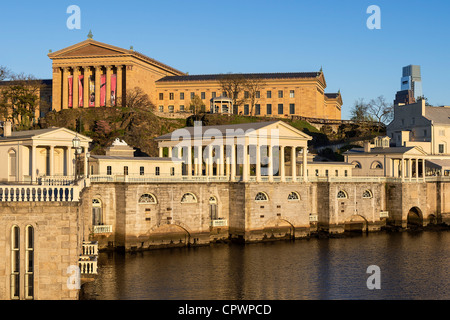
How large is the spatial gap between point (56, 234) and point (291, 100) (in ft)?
384

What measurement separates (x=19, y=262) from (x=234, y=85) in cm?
11374

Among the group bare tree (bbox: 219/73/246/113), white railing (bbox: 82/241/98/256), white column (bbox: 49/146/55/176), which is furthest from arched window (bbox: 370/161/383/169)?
white railing (bbox: 82/241/98/256)

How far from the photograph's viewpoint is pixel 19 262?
27.9m

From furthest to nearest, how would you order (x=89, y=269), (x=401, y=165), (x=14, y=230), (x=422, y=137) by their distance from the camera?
1. (x=422, y=137)
2. (x=401, y=165)
3. (x=89, y=269)
4. (x=14, y=230)

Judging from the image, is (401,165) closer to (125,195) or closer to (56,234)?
(125,195)

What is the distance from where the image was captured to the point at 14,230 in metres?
28.0

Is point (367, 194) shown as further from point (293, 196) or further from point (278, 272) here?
point (278, 272)

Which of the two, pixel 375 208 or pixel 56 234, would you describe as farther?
pixel 375 208

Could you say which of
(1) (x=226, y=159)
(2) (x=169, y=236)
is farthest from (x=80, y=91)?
(2) (x=169, y=236)

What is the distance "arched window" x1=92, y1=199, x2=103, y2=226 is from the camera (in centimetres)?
6147

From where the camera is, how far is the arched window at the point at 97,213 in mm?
61469

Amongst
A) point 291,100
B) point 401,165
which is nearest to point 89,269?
point 401,165

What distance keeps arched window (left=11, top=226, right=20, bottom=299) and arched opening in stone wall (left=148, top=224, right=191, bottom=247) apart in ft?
116

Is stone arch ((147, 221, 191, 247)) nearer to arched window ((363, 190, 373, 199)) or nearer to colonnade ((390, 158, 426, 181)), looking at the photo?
arched window ((363, 190, 373, 199))
